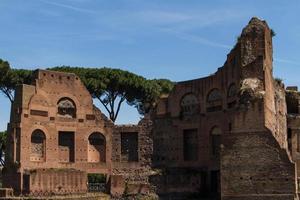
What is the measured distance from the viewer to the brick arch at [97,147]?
45.8 metres

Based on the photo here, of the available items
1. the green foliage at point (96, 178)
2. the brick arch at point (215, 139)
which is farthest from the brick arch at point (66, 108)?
the brick arch at point (215, 139)

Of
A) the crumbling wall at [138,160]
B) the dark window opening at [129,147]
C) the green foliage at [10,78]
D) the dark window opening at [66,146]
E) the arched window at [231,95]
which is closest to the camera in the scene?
the arched window at [231,95]

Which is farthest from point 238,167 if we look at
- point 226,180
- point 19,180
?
point 19,180

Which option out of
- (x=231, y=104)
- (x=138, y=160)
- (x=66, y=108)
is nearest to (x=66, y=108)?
(x=66, y=108)

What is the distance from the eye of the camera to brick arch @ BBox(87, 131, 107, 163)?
45.8m

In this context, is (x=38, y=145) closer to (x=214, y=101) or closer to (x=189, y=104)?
(x=189, y=104)

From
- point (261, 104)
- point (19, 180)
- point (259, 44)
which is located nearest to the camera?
point (261, 104)

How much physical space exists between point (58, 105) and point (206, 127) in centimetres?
1157

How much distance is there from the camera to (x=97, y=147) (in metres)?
46.2

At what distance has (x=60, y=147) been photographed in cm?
4459

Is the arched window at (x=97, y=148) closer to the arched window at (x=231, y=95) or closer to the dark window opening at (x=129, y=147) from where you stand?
the dark window opening at (x=129, y=147)

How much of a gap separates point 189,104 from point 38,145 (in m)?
12.1

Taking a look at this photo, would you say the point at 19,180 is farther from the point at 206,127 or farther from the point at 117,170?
the point at 206,127

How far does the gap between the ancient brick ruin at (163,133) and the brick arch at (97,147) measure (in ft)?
0.26
